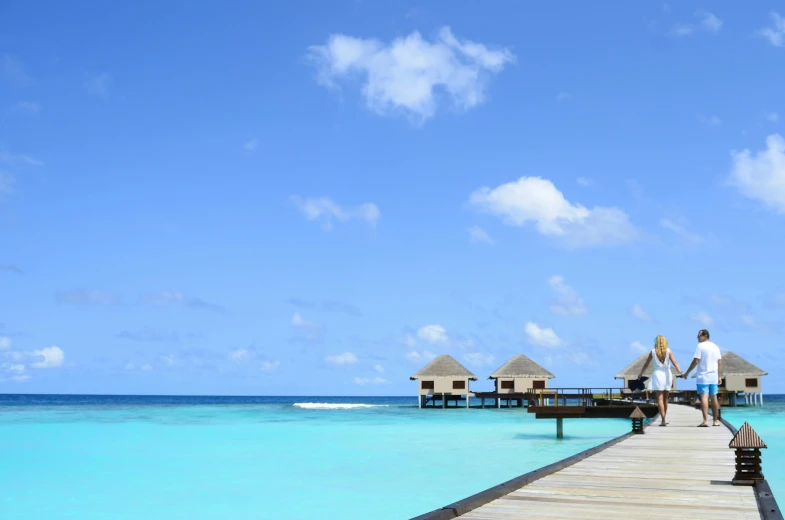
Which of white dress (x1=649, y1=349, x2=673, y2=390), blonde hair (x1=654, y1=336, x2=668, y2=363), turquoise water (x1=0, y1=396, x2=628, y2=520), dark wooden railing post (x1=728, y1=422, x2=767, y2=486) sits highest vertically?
blonde hair (x1=654, y1=336, x2=668, y2=363)

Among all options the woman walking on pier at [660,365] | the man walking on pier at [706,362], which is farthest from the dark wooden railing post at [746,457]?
the woman walking on pier at [660,365]

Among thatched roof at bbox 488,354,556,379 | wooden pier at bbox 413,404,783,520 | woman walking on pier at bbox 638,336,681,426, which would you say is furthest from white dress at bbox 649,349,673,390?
thatched roof at bbox 488,354,556,379

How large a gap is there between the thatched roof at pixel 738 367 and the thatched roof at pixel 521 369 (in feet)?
45.5

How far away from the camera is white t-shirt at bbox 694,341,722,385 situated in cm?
1169

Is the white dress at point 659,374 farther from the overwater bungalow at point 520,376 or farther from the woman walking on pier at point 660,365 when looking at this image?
the overwater bungalow at point 520,376

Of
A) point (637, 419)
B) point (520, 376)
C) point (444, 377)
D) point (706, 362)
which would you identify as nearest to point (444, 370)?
point (444, 377)

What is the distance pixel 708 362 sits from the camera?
11.8 m

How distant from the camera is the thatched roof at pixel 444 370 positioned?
53.1 metres

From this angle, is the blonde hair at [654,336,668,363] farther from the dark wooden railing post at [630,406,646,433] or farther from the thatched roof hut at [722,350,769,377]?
the thatched roof hut at [722,350,769,377]

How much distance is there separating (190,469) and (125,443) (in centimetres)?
987

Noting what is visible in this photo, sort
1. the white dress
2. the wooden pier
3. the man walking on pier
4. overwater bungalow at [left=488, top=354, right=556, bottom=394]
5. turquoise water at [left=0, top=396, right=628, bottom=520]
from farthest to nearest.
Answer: overwater bungalow at [left=488, top=354, right=556, bottom=394] → turquoise water at [left=0, top=396, right=628, bottom=520] → the white dress → the man walking on pier → the wooden pier

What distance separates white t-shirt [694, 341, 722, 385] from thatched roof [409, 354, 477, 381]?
4135cm

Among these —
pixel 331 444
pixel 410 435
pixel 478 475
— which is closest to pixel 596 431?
pixel 410 435

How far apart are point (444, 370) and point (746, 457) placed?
155 ft
